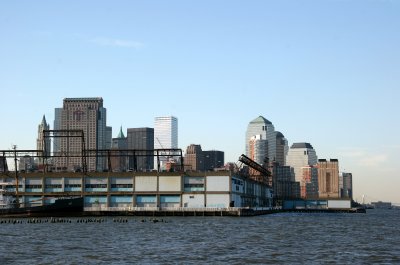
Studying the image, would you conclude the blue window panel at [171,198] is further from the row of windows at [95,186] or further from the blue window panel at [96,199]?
the row of windows at [95,186]

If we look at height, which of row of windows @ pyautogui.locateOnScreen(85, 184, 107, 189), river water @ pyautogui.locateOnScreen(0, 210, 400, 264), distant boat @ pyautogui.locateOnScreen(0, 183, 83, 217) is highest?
row of windows @ pyautogui.locateOnScreen(85, 184, 107, 189)

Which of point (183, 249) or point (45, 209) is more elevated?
point (45, 209)

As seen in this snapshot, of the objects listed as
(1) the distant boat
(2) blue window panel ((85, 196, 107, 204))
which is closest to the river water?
(1) the distant boat

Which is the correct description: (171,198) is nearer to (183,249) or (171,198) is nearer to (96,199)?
(96,199)

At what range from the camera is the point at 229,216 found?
566ft

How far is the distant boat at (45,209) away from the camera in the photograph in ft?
518

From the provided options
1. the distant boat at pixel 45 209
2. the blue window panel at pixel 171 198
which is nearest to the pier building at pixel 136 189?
the blue window panel at pixel 171 198

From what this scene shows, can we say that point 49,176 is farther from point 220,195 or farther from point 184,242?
point 184,242

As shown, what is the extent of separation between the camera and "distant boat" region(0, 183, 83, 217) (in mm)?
157750

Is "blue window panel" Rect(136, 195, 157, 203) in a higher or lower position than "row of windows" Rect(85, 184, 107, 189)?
lower

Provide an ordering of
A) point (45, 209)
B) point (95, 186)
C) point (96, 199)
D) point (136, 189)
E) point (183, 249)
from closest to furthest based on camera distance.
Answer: point (183, 249) < point (45, 209) < point (136, 189) < point (96, 199) < point (95, 186)

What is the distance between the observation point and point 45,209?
525 ft

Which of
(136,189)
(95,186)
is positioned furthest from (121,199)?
(95,186)

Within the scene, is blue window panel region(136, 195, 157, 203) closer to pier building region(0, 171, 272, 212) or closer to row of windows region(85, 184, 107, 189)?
pier building region(0, 171, 272, 212)
